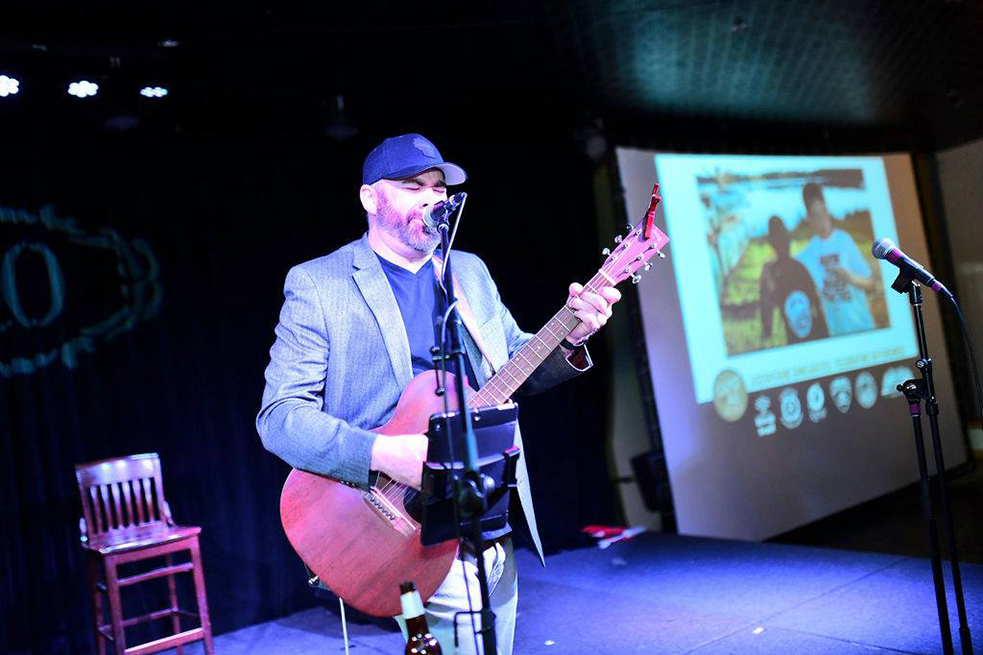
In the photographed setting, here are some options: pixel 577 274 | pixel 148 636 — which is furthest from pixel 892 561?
pixel 148 636

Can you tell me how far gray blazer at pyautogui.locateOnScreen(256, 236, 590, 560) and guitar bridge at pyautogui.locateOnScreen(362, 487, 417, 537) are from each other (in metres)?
0.12

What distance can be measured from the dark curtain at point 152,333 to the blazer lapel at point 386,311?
282cm

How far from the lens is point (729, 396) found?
6.54m

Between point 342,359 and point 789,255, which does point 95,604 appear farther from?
point 789,255

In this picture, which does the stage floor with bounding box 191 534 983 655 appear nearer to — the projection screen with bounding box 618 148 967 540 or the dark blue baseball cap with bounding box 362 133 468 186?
the projection screen with bounding box 618 148 967 540

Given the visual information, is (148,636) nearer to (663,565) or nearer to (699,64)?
(663,565)

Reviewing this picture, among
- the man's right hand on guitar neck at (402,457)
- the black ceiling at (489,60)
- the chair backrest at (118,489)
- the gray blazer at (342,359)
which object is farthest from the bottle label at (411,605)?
the black ceiling at (489,60)

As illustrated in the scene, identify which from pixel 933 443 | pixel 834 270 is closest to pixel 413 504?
pixel 933 443

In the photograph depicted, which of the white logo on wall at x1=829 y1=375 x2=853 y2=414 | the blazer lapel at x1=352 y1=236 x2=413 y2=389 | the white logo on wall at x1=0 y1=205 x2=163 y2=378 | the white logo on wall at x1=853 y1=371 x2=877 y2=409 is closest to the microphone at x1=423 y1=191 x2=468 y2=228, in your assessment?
the blazer lapel at x1=352 y1=236 x2=413 y2=389

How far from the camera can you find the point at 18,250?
4.39 meters

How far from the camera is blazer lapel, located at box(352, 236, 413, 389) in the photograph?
2260 mm

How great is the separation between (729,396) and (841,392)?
1.30 meters

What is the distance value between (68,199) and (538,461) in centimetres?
350

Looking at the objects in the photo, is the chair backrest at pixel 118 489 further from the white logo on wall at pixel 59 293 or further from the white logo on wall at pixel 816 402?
the white logo on wall at pixel 816 402
